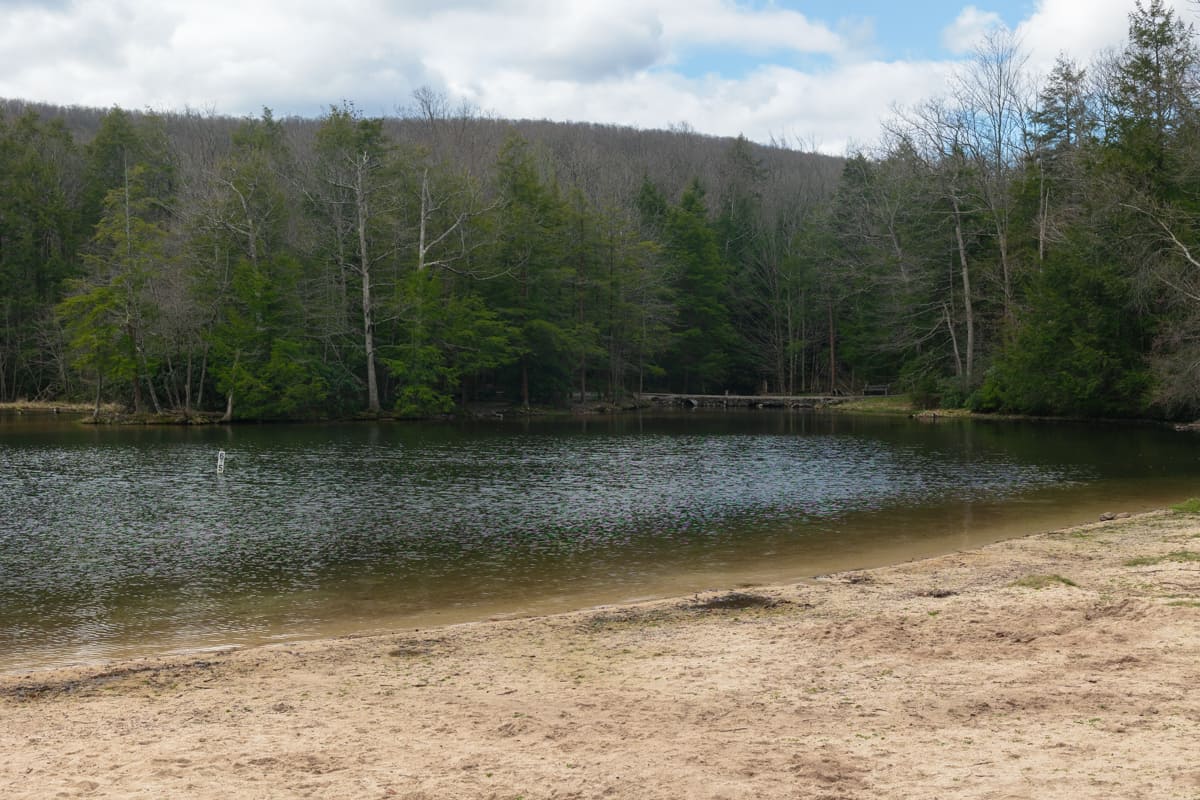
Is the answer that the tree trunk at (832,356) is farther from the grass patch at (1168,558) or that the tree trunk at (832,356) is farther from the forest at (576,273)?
the grass patch at (1168,558)

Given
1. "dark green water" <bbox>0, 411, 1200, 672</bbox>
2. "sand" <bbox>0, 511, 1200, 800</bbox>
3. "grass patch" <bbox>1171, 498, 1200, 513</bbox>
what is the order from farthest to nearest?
"grass patch" <bbox>1171, 498, 1200, 513</bbox>, "dark green water" <bbox>0, 411, 1200, 672</bbox>, "sand" <bbox>0, 511, 1200, 800</bbox>

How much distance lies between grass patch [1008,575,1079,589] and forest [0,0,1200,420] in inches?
1152

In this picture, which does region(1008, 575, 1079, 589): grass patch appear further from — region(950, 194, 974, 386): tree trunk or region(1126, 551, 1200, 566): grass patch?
region(950, 194, 974, 386): tree trunk

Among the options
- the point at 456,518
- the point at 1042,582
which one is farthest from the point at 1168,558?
the point at 456,518

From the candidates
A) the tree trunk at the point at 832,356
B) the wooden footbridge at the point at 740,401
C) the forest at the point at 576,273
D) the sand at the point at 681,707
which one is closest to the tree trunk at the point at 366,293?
the forest at the point at 576,273

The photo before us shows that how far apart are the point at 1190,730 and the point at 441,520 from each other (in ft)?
47.1

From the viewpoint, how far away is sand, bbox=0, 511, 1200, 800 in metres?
5.72

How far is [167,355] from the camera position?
152 feet

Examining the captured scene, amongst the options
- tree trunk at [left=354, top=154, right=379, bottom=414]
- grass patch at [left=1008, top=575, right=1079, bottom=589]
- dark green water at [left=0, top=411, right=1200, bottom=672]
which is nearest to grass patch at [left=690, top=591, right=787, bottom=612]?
dark green water at [left=0, top=411, right=1200, bottom=672]

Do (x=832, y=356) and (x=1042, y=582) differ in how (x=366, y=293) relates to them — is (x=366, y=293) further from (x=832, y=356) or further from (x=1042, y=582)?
(x=1042, y=582)

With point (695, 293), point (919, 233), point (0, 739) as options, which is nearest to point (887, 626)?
point (0, 739)

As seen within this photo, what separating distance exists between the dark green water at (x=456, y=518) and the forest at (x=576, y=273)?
9.67m

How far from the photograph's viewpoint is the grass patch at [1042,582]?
10891 millimetres

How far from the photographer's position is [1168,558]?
39.5 feet
